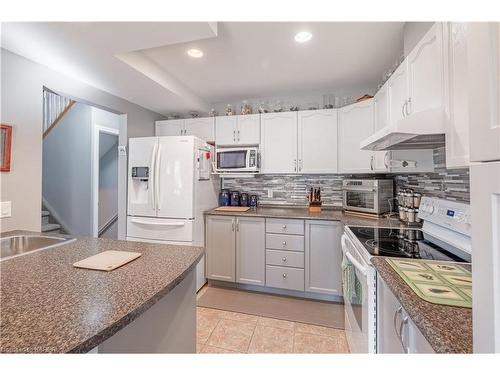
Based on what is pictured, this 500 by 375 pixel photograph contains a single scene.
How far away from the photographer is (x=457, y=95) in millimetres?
994

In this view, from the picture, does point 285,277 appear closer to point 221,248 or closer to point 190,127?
point 221,248

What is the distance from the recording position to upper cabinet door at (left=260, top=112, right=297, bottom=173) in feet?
9.12

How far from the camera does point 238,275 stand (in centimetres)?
264

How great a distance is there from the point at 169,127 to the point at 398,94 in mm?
2711

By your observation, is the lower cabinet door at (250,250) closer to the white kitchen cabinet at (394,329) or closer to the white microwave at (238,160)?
the white microwave at (238,160)

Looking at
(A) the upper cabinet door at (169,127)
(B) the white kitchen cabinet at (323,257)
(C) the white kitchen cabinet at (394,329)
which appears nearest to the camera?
(C) the white kitchen cabinet at (394,329)

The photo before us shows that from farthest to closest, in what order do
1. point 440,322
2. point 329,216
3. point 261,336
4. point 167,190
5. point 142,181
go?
point 142,181, point 167,190, point 329,216, point 261,336, point 440,322

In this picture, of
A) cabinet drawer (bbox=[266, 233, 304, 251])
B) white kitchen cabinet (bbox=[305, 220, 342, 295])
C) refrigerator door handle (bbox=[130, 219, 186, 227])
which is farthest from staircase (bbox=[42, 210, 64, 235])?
white kitchen cabinet (bbox=[305, 220, 342, 295])

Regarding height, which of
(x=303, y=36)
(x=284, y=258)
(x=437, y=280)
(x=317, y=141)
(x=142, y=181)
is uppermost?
(x=303, y=36)

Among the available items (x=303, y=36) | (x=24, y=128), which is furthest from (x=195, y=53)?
(x=24, y=128)

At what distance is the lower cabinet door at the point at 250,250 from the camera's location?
2564mm

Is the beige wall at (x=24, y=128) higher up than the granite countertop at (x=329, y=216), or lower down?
higher up

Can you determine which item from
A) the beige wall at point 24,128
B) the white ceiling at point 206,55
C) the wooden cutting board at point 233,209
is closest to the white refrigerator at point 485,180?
the white ceiling at point 206,55

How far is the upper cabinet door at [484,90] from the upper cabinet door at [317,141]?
2.19 m
